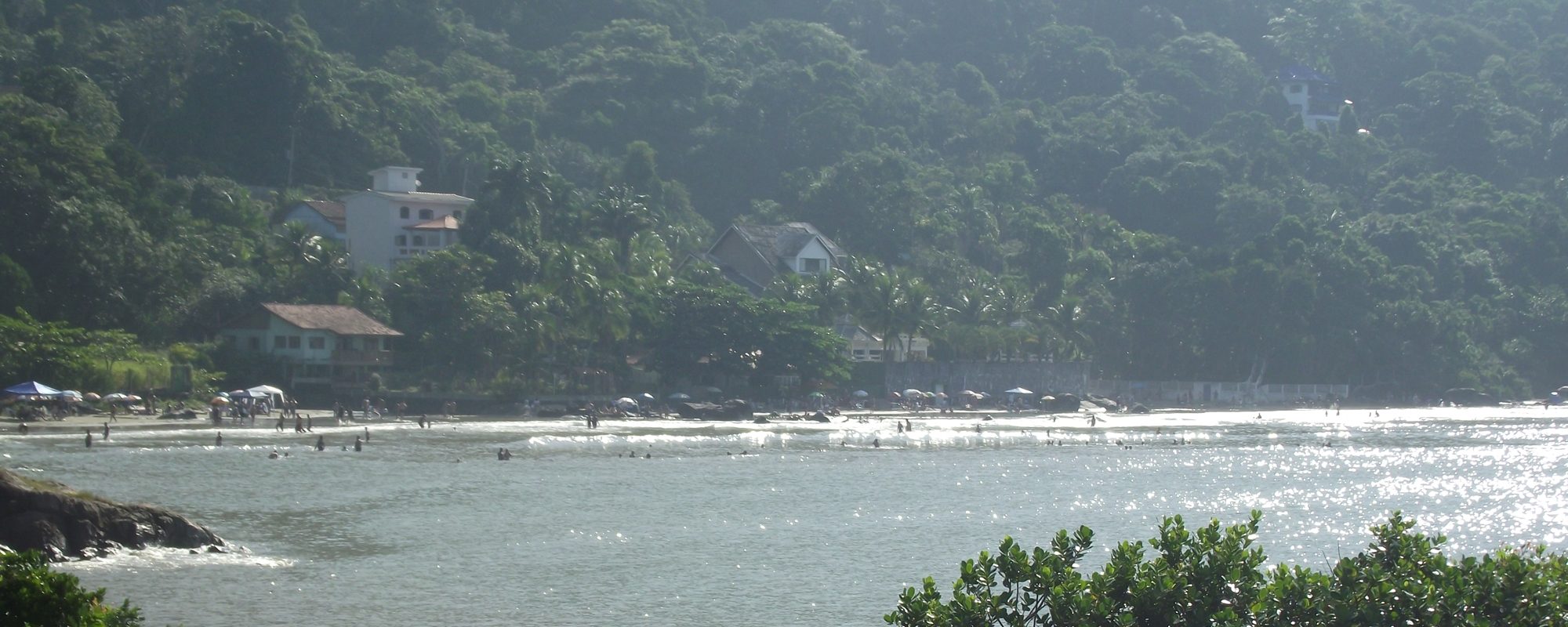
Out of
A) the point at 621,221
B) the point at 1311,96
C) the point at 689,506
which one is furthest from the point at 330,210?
the point at 1311,96

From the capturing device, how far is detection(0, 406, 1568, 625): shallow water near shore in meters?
24.4

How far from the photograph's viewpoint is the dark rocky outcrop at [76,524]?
24250 millimetres

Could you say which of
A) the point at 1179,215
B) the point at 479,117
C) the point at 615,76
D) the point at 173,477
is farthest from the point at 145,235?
the point at 1179,215

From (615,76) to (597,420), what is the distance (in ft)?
160

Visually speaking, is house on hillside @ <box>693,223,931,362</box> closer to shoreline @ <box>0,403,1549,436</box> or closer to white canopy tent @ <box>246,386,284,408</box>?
shoreline @ <box>0,403,1549,436</box>

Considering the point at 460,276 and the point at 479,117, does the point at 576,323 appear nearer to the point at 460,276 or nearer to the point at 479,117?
the point at 460,276

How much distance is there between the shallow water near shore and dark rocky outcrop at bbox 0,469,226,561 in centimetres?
66

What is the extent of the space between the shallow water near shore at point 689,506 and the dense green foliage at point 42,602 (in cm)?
940

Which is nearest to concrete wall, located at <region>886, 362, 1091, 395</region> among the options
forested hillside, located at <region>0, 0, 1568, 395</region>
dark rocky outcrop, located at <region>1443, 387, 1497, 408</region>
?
forested hillside, located at <region>0, 0, 1568, 395</region>

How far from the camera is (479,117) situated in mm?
94688

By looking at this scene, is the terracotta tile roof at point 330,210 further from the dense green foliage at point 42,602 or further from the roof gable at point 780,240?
the dense green foliage at point 42,602

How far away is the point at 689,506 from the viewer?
36062mm

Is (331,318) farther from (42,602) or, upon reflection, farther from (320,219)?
(42,602)

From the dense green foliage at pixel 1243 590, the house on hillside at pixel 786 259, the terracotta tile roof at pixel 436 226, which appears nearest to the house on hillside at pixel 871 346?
the house on hillside at pixel 786 259
